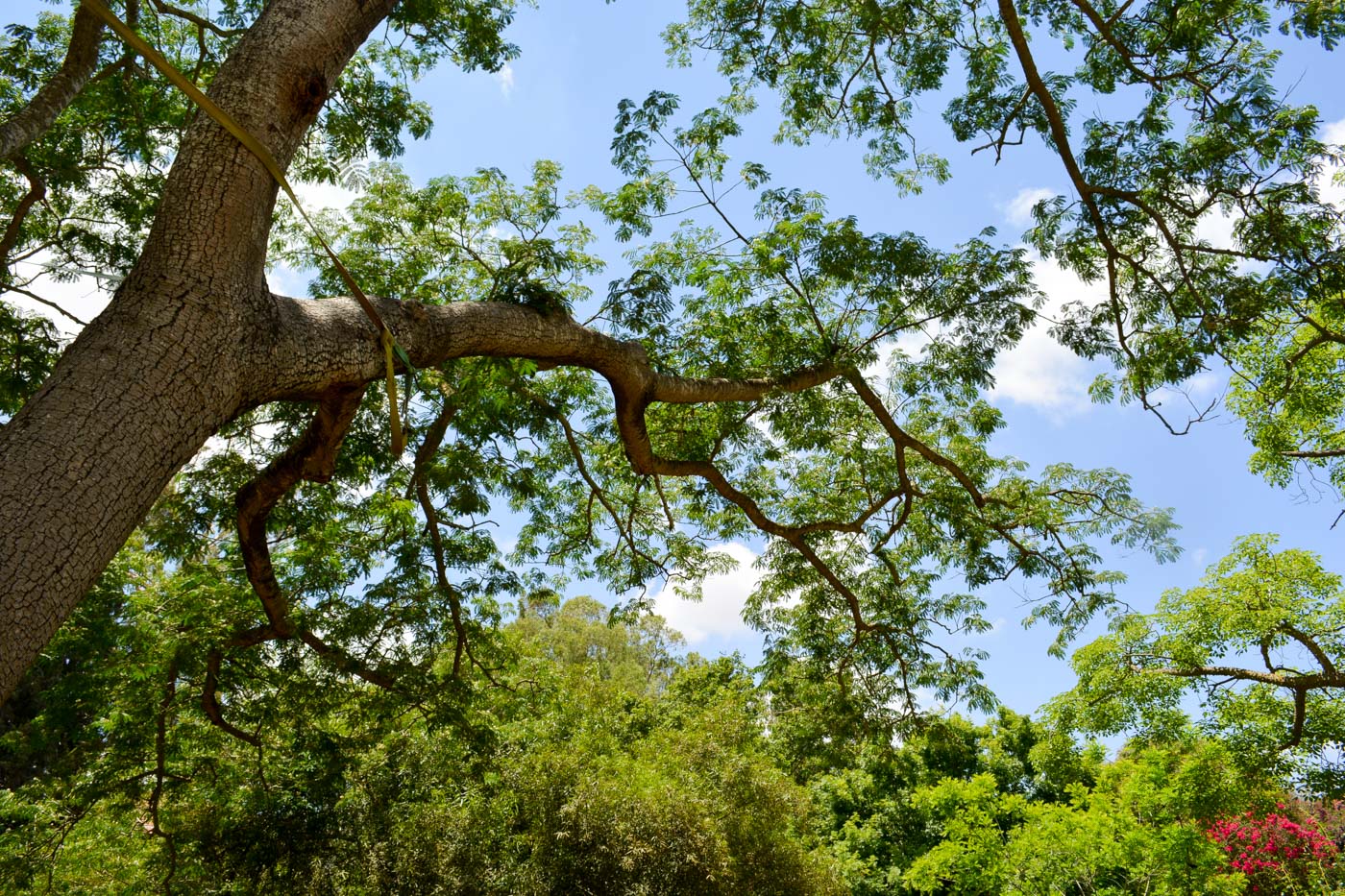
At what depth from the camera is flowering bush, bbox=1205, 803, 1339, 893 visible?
1145cm

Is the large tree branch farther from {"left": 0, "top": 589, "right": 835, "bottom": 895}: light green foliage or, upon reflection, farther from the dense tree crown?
{"left": 0, "top": 589, "right": 835, "bottom": 895}: light green foliage

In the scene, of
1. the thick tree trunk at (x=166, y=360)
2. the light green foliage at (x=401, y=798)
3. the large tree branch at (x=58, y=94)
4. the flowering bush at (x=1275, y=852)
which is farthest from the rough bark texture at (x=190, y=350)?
the flowering bush at (x=1275, y=852)

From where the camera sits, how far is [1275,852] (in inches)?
465

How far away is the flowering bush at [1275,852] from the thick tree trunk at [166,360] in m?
13.7

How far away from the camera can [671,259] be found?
5.52 m

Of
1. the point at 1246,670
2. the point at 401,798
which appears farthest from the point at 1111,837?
the point at 401,798

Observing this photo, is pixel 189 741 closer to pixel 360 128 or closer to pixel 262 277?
pixel 360 128

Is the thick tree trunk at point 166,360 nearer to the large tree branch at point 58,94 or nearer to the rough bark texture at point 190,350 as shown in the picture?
the rough bark texture at point 190,350

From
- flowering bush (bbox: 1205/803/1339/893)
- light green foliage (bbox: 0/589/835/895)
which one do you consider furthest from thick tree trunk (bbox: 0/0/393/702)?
flowering bush (bbox: 1205/803/1339/893)

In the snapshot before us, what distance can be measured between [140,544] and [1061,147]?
916cm

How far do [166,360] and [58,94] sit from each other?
247 cm

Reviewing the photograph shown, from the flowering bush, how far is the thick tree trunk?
13.7 meters

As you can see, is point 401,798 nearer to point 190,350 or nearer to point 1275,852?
point 190,350

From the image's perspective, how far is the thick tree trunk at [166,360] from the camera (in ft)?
5.22
